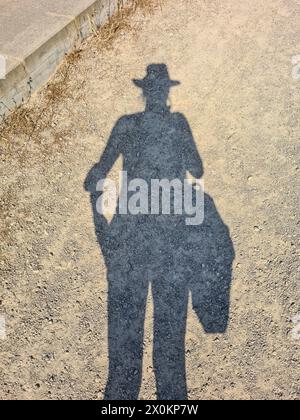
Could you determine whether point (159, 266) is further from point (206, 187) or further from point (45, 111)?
point (45, 111)

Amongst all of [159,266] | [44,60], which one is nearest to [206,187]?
[159,266]

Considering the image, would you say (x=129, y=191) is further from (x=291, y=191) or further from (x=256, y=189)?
(x=291, y=191)

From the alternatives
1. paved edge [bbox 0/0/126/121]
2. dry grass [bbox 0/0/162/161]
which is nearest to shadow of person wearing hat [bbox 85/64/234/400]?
dry grass [bbox 0/0/162/161]

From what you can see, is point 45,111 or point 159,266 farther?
point 45,111

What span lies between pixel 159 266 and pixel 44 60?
3730 mm

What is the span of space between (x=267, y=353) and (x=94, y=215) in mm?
2577

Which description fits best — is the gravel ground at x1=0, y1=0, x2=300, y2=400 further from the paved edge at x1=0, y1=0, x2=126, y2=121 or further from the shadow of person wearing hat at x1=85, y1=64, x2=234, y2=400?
the paved edge at x1=0, y1=0, x2=126, y2=121

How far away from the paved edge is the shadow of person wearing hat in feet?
5.14

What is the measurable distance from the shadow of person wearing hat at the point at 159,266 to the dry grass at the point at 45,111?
1.05 m

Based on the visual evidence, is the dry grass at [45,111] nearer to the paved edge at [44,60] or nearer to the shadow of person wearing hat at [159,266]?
the paved edge at [44,60]

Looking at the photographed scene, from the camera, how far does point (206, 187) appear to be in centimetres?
539

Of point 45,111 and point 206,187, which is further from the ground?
point 45,111

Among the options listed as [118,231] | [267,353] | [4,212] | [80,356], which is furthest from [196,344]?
[4,212]

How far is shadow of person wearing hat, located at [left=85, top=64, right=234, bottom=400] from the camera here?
4.29m
